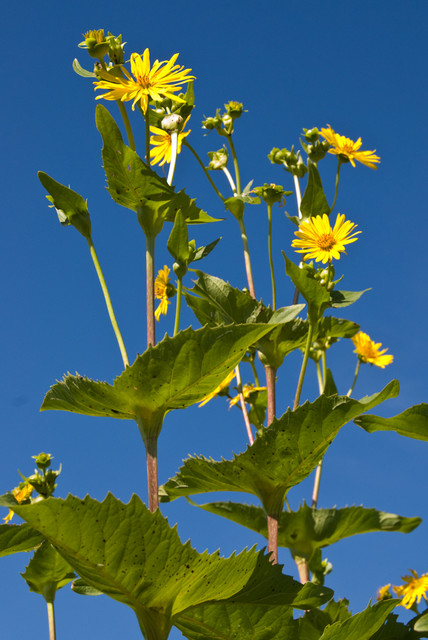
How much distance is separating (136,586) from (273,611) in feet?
1.50

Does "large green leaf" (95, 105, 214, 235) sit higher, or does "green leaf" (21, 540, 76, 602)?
"large green leaf" (95, 105, 214, 235)

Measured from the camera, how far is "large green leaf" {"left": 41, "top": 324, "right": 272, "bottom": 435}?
1414 millimetres

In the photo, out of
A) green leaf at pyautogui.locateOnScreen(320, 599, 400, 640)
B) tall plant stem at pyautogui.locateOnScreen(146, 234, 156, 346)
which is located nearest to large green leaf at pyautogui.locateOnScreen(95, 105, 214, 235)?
tall plant stem at pyautogui.locateOnScreen(146, 234, 156, 346)

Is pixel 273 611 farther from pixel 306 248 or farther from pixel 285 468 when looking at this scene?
pixel 306 248

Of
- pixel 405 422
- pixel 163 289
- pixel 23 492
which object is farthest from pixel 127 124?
pixel 23 492

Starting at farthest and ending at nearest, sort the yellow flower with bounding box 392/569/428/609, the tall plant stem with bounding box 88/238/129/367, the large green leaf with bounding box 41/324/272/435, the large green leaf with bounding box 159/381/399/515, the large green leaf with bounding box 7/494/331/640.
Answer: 1. the yellow flower with bounding box 392/569/428/609
2. the tall plant stem with bounding box 88/238/129/367
3. the large green leaf with bounding box 159/381/399/515
4. the large green leaf with bounding box 41/324/272/435
5. the large green leaf with bounding box 7/494/331/640

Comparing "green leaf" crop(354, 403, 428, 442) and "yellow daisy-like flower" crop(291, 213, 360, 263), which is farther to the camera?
"yellow daisy-like flower" crop(291, 213, 360, 263)

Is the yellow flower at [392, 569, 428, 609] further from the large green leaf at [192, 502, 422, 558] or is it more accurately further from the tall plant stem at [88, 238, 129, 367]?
the tall plant stem at [88, 238, 129, 367]

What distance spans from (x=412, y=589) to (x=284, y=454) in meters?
1.35

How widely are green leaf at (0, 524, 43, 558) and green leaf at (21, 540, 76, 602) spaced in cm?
8

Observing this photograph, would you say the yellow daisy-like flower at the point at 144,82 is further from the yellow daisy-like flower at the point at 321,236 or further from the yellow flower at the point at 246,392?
the yellow flower at the point at 246,392

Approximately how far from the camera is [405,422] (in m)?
1.71

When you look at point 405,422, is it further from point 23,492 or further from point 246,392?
point 23,492

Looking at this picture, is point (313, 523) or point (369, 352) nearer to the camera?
point (313, 523)
